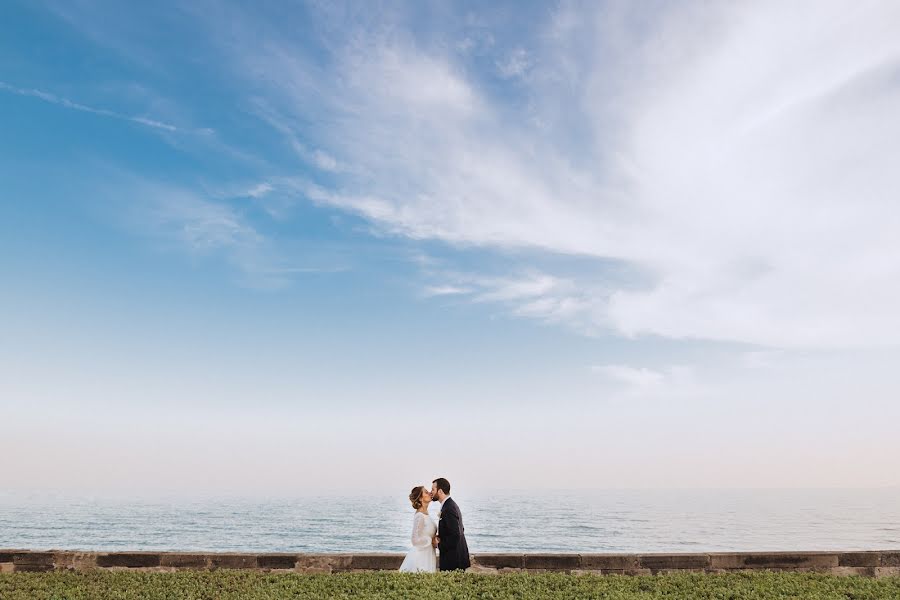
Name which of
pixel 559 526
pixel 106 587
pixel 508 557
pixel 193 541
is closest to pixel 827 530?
pixel 559 526

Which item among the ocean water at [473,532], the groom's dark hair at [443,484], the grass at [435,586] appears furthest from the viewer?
the ocean water at [473,532]

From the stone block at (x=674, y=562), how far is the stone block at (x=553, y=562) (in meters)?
1.19

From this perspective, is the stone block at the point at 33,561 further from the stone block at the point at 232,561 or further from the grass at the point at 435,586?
the stone block at the point at 232,561

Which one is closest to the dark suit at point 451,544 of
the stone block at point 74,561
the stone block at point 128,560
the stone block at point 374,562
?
the stone block at point 374,562

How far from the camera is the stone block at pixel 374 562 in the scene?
1127cm

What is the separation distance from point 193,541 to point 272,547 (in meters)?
9.32

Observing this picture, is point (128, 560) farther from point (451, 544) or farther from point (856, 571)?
point (856, 571)

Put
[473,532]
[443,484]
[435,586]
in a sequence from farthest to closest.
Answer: [473,532]
[443,484]
[435,586]

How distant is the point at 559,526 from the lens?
2485 inches

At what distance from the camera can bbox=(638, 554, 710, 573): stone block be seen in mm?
11148

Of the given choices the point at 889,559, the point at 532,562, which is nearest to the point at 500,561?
the point at 532,562

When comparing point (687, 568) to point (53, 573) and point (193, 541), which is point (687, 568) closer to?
point (53, 573)

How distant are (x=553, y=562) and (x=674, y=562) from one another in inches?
86.0

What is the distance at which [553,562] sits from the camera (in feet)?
37.0
